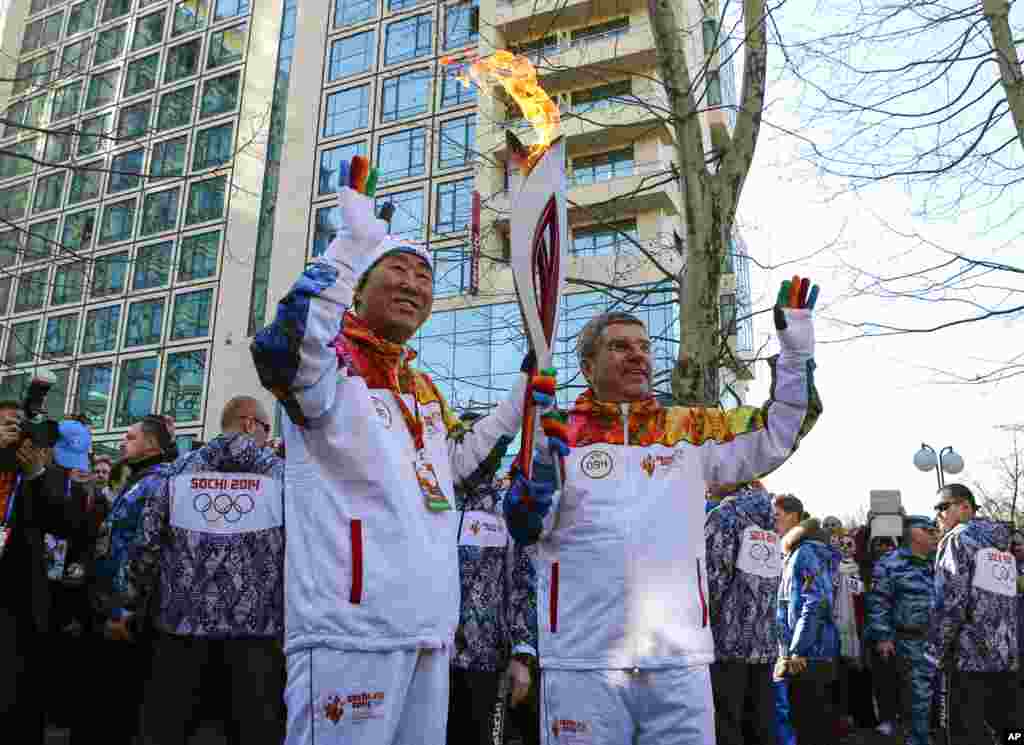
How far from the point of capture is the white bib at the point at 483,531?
5340 millimetres

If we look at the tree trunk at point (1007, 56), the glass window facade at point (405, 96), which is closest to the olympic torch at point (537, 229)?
the tree trunk at point (1007, 56)

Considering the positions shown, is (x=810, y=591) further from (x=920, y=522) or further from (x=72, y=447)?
(x=72, y=447)

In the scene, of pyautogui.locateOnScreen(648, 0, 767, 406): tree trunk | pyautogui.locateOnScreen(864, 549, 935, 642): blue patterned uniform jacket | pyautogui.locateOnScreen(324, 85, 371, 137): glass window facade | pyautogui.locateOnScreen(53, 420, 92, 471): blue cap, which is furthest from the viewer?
pyautogui.locateOnScreen(324, 85, 371, 137): glass window facade

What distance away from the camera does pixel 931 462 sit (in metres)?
18.4

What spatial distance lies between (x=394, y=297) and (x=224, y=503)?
2.32 metres

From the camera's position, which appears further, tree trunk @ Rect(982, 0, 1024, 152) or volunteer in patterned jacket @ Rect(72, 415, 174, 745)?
tree trunk @ Rect(982, 0, 1024, 152)

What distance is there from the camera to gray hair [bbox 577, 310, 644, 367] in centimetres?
359

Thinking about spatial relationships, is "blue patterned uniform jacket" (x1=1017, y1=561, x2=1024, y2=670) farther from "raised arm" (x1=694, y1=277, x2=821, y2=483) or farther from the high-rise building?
the high-rise building

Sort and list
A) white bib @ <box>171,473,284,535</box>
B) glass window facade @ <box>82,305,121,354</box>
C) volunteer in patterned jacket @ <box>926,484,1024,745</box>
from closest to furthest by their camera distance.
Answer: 1. white bib @ <box>171,473,284,535</box>
2. volunteer in patterned jacket @ <box>926,484,1024,745</box>
3. glass window facade @ <box>82,305,121,354</box>

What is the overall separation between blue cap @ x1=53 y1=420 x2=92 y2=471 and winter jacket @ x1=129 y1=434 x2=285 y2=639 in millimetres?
627

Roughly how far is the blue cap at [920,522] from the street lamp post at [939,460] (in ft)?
35.9

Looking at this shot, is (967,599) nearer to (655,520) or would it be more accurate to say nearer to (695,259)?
(695,259)

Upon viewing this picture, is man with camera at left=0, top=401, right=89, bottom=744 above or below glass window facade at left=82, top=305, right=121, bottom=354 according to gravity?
below

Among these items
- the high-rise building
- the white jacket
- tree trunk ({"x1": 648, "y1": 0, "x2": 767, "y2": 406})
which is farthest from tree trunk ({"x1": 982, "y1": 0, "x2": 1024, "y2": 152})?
the high-rise building
